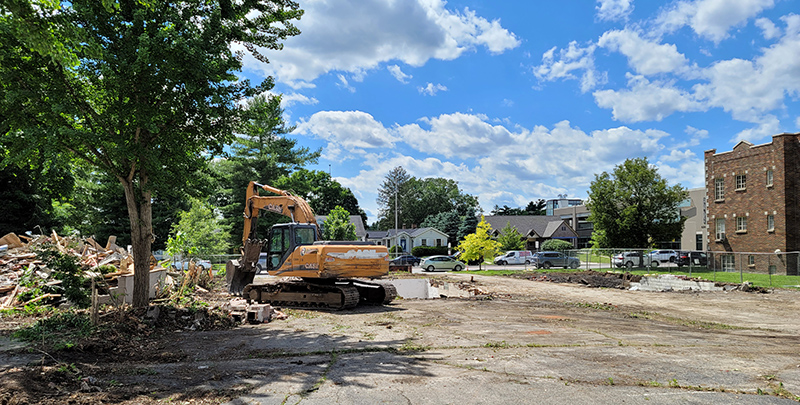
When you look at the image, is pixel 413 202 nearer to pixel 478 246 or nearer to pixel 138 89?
pixel 478 246

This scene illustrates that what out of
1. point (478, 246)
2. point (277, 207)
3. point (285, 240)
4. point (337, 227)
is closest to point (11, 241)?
point (277, 207)

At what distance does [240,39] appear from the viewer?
1219 cm

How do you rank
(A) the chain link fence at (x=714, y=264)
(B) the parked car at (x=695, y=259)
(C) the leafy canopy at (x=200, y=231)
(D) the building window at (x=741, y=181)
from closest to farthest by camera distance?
(A) the chain link fence at (x=714, y=264) → (B) the parked car at (x=695, y=259) → (C) the leafy canopy at (x=200, y=231) → (D) the building window at (x=741, y=181)

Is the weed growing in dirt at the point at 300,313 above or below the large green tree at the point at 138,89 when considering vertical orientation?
below

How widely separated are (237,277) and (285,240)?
2.85 m

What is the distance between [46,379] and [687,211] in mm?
56332

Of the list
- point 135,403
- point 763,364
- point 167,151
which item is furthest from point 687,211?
point 135,403

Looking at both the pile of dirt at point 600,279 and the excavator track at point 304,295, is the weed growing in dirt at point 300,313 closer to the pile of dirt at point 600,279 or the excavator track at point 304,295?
the excavator track at point 304,295

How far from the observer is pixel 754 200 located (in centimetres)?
3250

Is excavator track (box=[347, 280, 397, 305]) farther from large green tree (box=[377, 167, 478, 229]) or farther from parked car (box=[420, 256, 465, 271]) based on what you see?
large green tree (box=[377, 167, 478, 229])

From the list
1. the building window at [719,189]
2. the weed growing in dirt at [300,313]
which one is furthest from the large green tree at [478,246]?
the weed growing in dirt at [300,313]

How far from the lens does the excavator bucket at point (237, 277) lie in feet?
54.9

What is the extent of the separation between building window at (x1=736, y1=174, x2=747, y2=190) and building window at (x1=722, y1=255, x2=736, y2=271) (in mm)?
4722

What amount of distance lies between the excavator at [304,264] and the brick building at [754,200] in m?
26.0
